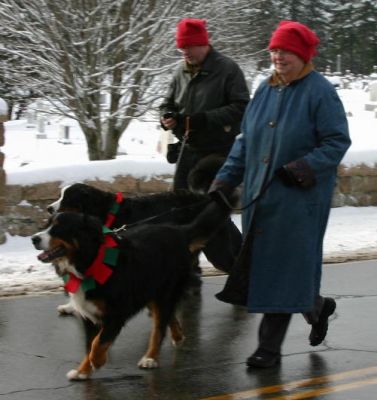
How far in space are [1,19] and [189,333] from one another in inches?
388

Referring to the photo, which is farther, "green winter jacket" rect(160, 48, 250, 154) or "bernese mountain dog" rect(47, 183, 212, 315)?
"green winter jacket" rect(160, 48, 250, 154)

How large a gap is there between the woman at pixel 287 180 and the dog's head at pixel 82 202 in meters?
1.62

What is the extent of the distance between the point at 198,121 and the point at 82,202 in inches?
Answer: 49.4

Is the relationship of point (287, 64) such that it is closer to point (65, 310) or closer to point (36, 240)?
point (36, 240)

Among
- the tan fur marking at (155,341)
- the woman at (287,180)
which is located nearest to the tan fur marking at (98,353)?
the tan fur marking at (155,341)

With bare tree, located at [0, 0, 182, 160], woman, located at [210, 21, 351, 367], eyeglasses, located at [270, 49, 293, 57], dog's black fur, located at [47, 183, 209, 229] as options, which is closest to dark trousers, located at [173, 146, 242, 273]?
dog's black fur, located at [47, 183, 209, 229]

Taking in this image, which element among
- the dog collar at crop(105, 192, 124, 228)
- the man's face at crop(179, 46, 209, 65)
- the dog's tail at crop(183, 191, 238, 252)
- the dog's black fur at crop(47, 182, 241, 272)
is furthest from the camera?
the man's face at crop(179, 46, 209, 65)

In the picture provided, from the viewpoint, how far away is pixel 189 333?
22.9 feet

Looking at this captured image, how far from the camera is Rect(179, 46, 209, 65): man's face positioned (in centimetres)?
785

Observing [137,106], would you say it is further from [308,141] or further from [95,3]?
[308,141]

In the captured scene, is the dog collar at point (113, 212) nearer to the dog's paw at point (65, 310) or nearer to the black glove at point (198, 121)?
the dog's paw at point (65, 310)

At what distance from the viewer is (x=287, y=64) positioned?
5.77 m

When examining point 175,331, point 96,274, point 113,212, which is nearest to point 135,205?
point 113,212

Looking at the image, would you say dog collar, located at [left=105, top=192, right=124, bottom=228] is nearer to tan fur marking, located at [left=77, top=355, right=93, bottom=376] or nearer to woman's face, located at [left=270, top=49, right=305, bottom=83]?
tan fur marking, located at [left=77, top=355, right=93, bottom=376]
